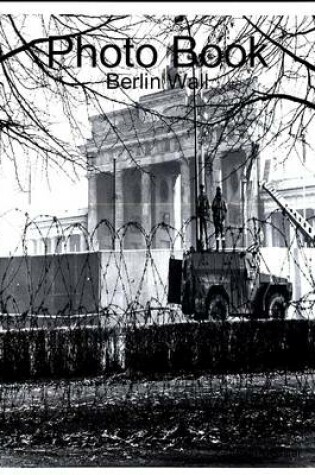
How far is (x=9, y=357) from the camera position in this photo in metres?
3.89

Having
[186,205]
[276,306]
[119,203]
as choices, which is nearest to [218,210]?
[186,205]

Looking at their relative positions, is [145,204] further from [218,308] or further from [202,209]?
[218,308]

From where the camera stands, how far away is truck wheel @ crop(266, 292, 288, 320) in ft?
13.1

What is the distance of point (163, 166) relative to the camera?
12.9 feet

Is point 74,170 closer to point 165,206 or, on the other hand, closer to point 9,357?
point 165,206

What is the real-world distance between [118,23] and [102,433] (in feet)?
8.20

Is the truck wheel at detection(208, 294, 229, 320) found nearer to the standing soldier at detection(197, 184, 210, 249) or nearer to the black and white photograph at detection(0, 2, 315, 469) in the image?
the black and white photograph at detection(0, 2, 315, 469)

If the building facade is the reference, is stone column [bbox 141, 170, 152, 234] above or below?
above

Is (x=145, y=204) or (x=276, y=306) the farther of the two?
(x=276, y=306)

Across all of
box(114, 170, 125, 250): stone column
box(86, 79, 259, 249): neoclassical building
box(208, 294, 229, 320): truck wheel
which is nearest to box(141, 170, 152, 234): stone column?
box(86, 79, 259, 249): neoclassical building

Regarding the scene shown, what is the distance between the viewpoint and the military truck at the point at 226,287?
3947 millimetres

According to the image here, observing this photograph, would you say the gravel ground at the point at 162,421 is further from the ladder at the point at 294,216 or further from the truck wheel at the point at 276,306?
the ladder at the point at 294,216

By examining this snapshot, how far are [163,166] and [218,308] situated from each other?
100 centimetres

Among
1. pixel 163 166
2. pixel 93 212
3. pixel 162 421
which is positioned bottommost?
pixel 162 421
